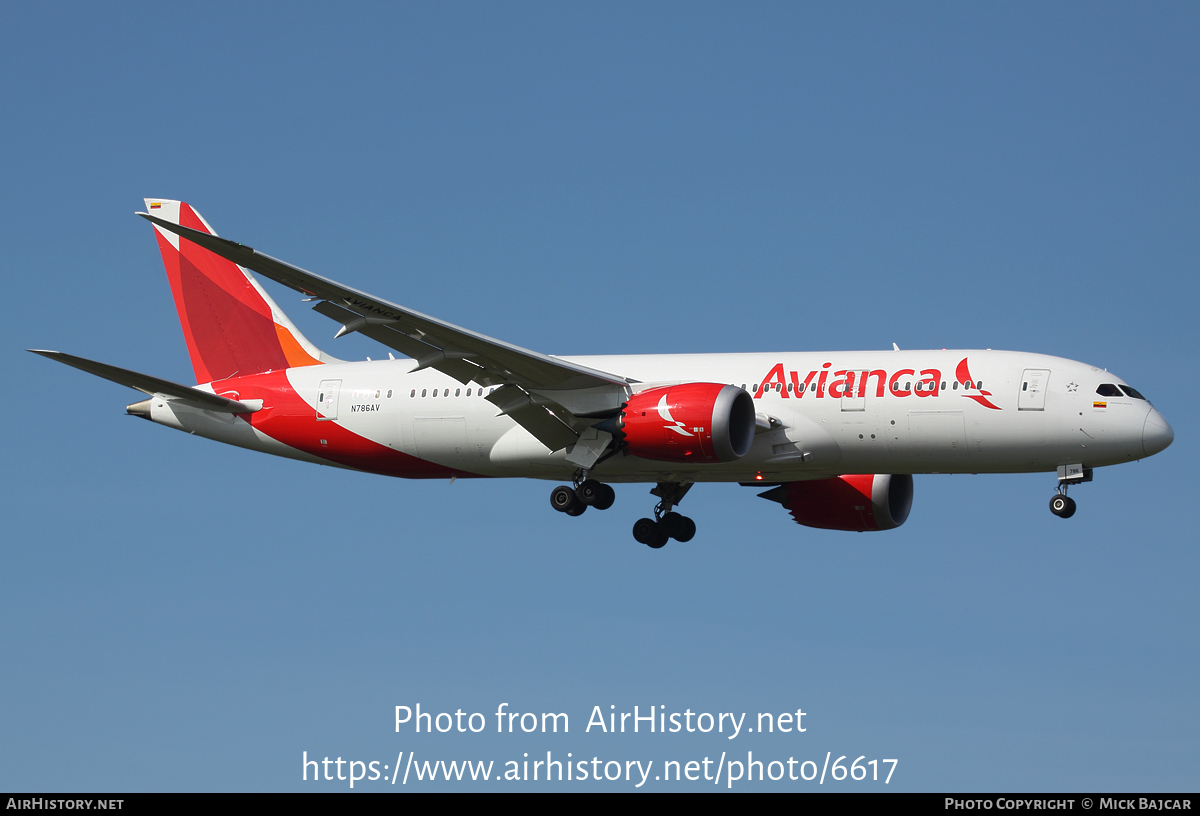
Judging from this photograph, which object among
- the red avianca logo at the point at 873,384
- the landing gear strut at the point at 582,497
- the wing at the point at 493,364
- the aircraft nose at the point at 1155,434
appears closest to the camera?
the wing at the point at 493,364

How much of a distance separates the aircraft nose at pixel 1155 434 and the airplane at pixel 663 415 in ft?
0.15

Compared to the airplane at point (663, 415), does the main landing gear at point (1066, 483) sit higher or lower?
lower

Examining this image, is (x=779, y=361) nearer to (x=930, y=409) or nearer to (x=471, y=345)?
(x=930, y=409)

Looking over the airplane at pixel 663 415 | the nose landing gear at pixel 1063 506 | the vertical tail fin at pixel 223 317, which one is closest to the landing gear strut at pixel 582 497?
the airplane at pixel 663 415

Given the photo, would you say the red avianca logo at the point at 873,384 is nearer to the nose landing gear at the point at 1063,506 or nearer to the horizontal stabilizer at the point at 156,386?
the nose landing gear at the point at 1063,506

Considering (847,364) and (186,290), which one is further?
(186,290)

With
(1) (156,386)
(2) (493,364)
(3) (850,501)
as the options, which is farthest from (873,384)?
(1) (156,386)

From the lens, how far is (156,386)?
127 ft

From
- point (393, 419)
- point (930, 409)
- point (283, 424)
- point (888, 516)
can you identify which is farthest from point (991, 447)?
point (283, 424)

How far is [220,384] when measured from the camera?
41656mm

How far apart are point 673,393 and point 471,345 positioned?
4.97 m

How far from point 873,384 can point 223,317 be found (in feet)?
64.1

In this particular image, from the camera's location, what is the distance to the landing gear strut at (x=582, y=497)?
122 feet

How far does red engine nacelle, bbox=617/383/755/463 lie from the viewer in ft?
111
